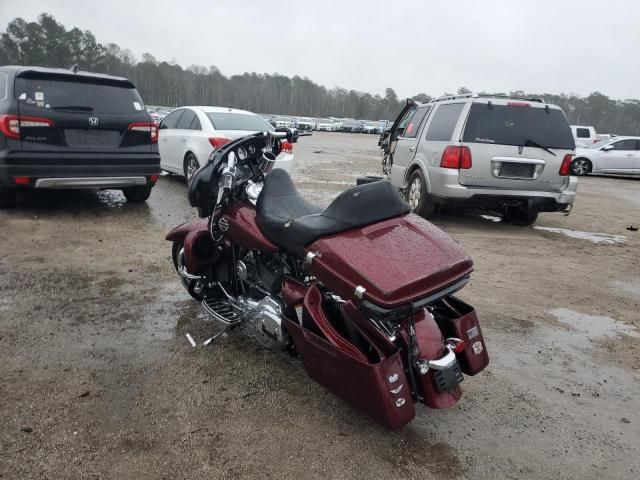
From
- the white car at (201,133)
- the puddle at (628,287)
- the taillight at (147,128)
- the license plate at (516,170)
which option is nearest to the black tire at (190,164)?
Answer: the white car at (201,133)

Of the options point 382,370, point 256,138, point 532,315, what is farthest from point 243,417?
point 532,315

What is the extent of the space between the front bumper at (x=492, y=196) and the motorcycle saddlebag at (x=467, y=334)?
4.42 meters

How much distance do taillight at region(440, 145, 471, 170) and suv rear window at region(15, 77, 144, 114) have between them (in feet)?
13.9

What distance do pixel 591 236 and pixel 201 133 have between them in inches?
256

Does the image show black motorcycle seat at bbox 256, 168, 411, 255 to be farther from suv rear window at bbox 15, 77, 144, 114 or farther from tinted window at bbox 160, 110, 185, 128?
tinted window at bbox 160, 110, 185, 128

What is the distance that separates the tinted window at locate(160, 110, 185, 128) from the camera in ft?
33.0

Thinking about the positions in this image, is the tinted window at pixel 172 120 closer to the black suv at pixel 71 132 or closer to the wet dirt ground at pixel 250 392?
the black suv at pixel 71 132

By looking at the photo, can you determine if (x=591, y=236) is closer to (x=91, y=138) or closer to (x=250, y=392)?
(x=250, y=392)

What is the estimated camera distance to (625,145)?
59.3 ft

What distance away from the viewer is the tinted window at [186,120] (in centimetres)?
949

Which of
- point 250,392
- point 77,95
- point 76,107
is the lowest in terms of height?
point 250,392

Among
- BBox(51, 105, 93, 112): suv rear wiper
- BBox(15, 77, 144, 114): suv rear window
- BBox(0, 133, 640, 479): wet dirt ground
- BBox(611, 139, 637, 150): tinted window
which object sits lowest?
BBox(0, 133, 640, 479): wet dirt ground

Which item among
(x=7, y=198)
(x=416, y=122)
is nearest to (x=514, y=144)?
(x=416, y=122)

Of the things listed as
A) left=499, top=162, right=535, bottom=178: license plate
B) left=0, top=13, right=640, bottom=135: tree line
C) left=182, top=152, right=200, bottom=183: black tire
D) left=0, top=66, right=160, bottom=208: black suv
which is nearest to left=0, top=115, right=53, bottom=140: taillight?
left=0, top=66, right=160, bottom=208: black suv
